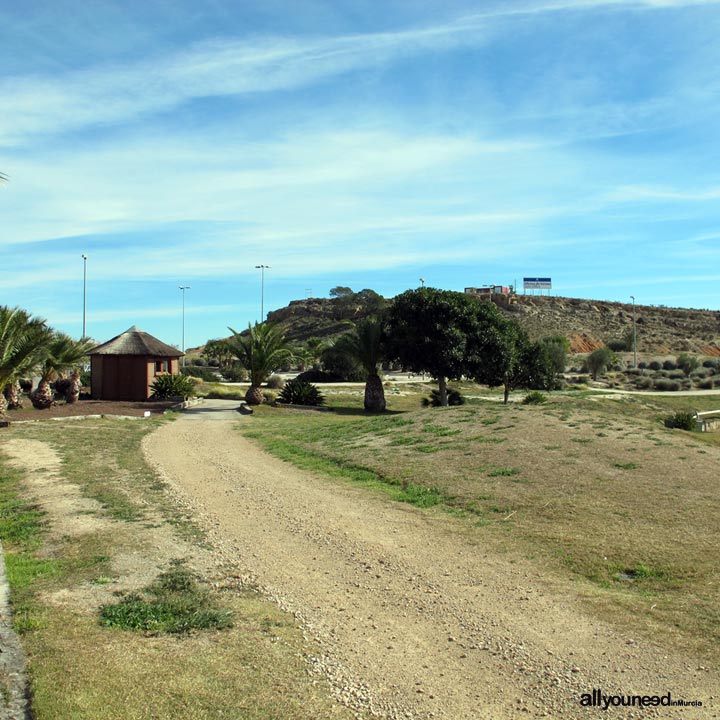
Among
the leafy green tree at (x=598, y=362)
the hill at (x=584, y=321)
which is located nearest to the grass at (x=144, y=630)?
the leafy green tree at (x=598, y=362)

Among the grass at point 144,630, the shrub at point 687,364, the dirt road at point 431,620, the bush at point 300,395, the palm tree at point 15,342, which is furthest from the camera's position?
the shrub at point 687,364

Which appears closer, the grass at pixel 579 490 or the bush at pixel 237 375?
the grass at pixel 579 490

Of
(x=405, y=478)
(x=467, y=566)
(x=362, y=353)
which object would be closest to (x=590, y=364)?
(x=362, y=353)

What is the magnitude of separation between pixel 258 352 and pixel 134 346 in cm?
804

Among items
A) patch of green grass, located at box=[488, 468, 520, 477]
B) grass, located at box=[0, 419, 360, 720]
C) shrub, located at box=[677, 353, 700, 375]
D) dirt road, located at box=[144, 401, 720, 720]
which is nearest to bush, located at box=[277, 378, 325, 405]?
patch of green grass, located at box=[488, 468, 520, 477]

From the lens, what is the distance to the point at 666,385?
5859 centimetres

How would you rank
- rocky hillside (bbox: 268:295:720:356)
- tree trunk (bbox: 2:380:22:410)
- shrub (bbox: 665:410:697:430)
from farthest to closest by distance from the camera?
A: rocky hillside (bbox: 268:295:720:356) < tree trunk (bbox: 2:380:22:410) < shrub (bbox: 665:410:697:430)

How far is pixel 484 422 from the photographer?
17109 millimetres

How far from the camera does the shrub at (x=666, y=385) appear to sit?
57656 mm

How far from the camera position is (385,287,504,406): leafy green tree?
3219 centimetres

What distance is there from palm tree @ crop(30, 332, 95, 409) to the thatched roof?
2.99m

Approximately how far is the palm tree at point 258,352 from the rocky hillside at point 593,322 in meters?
59.7

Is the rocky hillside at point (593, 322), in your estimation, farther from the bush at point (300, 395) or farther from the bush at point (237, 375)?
the bush at point (300, 395)

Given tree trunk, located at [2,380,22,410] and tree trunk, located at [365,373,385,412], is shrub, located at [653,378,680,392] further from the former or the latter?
tree trunk, located at [2,380,22,410]
